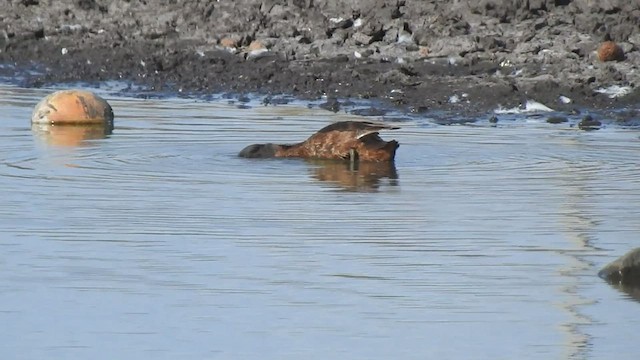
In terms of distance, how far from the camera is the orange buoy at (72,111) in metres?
13.1

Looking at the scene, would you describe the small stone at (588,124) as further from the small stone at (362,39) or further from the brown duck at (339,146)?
the small stone at (362,39)

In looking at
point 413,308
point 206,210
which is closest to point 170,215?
point 206,210

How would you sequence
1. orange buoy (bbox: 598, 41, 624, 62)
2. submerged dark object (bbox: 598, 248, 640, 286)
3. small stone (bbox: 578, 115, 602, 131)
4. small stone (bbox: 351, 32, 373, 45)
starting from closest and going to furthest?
submerged dark object (bbox: 598, 248, 640, 286), small stone (bbox: 578, 115, 602, 131), orange buoy (bbox: 598, 41, 624, 62), small stone (bbox: 351, 32, 373, 45)

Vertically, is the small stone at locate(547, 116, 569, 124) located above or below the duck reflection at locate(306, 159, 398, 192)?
above

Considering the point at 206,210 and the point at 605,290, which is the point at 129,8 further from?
the point at 605,290

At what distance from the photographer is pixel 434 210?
8977mm

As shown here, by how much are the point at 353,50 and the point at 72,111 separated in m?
3.84

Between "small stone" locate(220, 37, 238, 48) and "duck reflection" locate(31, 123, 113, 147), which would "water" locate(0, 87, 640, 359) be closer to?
"duck reflection" locate(31, 123, 113, 147)

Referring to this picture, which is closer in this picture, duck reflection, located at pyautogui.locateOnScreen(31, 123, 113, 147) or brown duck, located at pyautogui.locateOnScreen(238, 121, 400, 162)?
brown duck, located at pyautogui.locateOnScreen(238, 121, 400, 162)

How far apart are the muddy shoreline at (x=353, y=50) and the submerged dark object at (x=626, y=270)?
6.69 m

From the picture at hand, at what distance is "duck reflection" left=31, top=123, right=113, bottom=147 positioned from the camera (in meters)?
12.0

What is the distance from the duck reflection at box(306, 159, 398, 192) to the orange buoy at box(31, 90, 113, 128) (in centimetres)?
249

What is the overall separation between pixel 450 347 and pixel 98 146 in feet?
19.0

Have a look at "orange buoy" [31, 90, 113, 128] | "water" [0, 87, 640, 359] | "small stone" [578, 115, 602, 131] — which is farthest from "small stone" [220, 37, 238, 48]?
"water" [0, 87, 640, 359]
